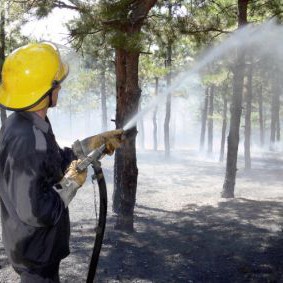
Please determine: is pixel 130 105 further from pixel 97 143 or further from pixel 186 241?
pixel 97 143

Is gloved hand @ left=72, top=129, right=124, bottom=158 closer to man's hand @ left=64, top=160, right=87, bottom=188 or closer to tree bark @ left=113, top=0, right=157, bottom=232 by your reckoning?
man's hand @ left=64, top=160, right=87, bottom=188

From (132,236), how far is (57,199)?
6573 millimetres

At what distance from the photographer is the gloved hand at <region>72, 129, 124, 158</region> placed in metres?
4.11

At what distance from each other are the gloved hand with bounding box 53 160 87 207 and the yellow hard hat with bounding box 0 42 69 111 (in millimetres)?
614

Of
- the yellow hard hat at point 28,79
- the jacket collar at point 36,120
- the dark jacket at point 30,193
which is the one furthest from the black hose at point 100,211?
the yellow hard hat at point 28,79

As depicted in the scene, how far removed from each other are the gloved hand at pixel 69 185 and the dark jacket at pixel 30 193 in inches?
2.2

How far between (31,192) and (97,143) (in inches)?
56.8

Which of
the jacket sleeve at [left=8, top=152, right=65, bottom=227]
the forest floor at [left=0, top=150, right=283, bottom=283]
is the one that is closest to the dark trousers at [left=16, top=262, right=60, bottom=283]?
the jacket sleeve at [left=8, top=152, right=65, bottom=227]

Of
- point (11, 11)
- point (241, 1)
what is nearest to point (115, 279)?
point (11, 11)

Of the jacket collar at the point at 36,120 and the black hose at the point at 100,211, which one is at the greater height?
the jacket collar at the point at 36,120

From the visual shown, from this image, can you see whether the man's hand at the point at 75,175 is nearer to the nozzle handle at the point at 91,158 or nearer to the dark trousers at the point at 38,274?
the nozzle handle at the point at 91,158

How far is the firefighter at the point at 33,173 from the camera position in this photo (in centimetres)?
290

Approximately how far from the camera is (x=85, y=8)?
932 cm

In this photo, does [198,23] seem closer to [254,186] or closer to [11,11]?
[11,11]
